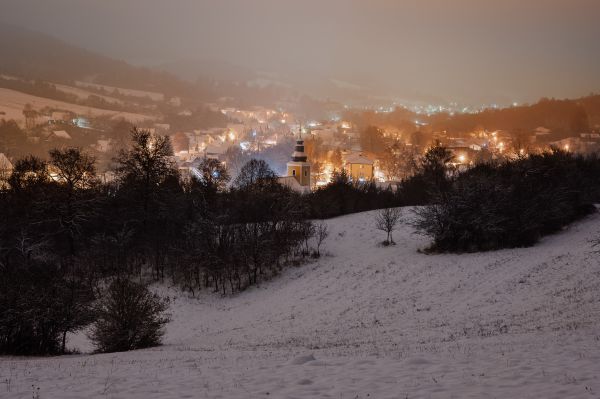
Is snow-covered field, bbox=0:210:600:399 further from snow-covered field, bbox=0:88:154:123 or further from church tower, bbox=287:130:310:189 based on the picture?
snow-covered field, bbox=0:88:154:123

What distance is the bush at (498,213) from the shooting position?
33031 millimetres

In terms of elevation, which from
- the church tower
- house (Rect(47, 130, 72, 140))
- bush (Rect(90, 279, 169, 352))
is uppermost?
house (Rect(47, 130, 72, 140))

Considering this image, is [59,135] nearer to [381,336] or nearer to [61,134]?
[61,134]

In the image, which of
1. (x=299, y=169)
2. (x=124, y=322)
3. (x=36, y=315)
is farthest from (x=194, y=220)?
(x=299, y=169)

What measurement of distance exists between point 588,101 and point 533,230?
193 metres

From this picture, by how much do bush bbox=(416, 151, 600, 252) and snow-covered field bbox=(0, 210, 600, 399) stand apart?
158cm

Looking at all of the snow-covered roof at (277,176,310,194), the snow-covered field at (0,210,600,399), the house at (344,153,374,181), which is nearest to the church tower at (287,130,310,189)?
the snow-covered roof at (277,176,310,194)

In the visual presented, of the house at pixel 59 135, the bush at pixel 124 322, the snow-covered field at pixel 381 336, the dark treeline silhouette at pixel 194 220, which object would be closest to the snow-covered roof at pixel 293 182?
the dark treeline silhouette at pixel 194 220

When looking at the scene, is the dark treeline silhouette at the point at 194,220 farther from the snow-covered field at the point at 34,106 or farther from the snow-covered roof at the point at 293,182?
the snow-covered field at the point at 34,106

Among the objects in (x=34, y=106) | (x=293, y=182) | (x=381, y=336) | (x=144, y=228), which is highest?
(x=34, y=106)

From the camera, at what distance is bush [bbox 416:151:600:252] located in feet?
108

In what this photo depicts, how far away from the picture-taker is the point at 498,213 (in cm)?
3388

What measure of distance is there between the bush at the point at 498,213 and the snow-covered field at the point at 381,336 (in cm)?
158

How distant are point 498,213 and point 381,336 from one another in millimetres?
20115
